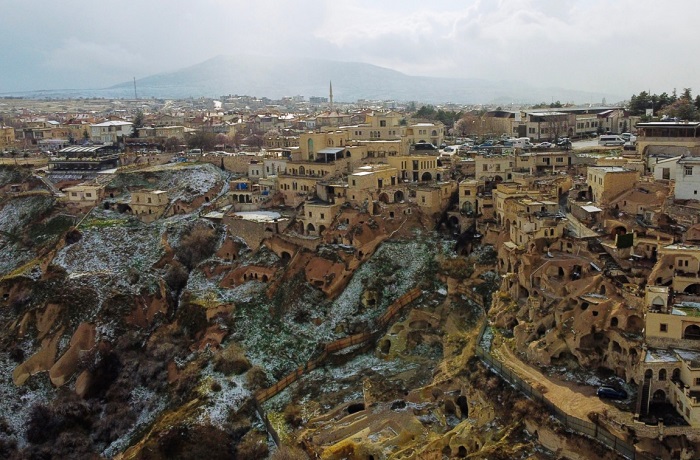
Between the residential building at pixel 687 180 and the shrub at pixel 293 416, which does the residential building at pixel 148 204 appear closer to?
the shrub at pixel 293 416

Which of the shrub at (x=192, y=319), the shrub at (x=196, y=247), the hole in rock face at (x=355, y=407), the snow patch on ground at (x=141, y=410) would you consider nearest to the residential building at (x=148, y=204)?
the shrub at (x=196, y=247)

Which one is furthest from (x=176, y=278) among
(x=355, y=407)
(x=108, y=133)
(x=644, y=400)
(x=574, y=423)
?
(x=108, y=133)

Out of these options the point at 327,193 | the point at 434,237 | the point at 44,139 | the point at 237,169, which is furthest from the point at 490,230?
the point at 44,139

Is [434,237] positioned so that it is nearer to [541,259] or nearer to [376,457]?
[541,259]

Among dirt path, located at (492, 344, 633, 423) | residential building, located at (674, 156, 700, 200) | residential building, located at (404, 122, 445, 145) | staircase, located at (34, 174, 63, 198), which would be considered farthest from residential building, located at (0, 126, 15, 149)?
residential building, located at (674, 156, 700, 200)

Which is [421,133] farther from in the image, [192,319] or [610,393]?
[610,393]
